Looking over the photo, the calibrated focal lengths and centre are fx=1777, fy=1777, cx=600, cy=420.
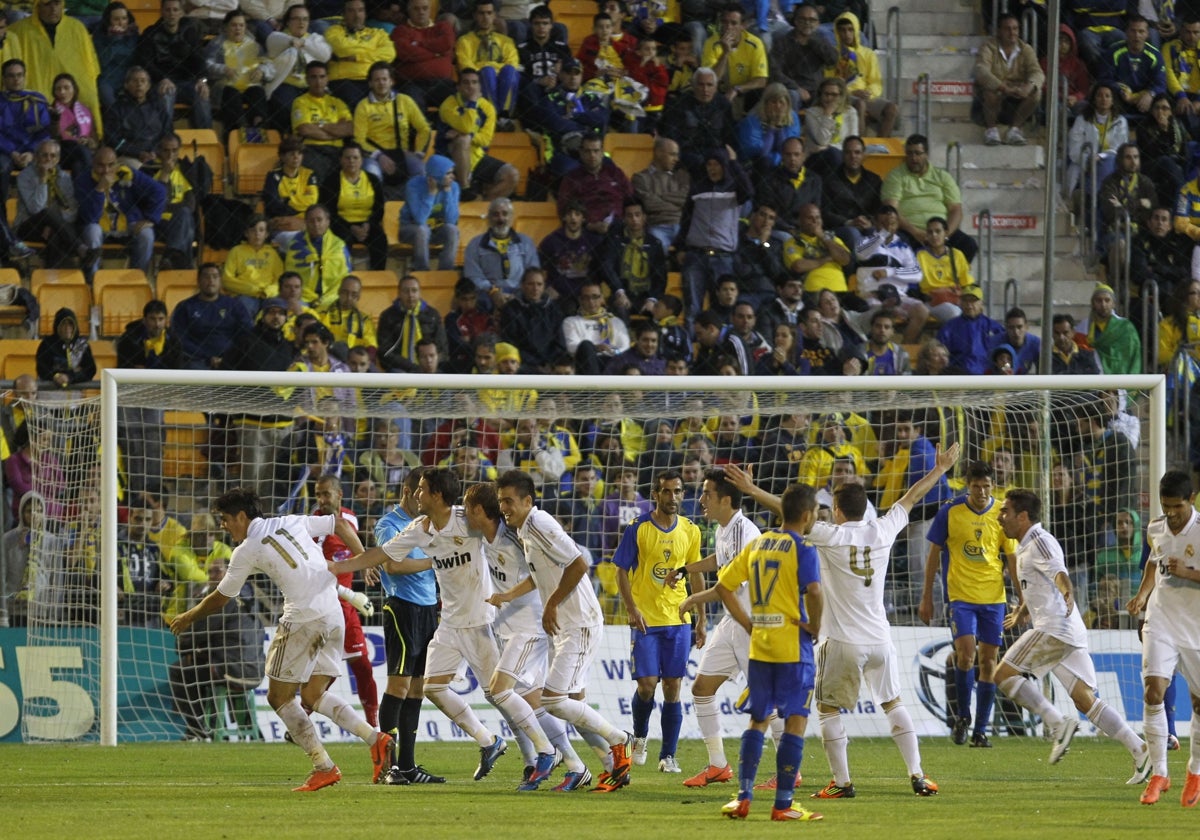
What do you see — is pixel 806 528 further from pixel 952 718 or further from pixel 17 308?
pixel 17 308

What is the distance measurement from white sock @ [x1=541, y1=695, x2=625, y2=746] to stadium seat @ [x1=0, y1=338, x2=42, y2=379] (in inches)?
341

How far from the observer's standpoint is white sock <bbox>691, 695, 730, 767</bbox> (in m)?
11.2

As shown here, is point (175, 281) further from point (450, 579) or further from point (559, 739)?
point (559, 739)

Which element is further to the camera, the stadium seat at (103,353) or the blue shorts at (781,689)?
the stadium seat at (103,353)

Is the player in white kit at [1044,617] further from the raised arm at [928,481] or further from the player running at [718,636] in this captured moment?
the player running at [718,636]

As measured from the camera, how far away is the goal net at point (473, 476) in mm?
14367

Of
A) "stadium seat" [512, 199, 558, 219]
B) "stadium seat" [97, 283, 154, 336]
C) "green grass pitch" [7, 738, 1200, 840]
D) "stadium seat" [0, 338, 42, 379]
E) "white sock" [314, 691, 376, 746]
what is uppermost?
"stadium seat" [512, 199, 558, 219]

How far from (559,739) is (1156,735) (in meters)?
3.42

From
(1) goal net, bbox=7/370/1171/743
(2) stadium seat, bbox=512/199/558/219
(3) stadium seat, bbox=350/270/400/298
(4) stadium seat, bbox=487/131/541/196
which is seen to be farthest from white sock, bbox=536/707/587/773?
(4) stadium seat, bbox=487/131/541/196

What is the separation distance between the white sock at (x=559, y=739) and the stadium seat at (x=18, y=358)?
845 centimetres

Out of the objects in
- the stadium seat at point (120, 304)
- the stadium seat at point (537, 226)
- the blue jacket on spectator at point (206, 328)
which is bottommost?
the blue jacket on spectator at point (206, 328)

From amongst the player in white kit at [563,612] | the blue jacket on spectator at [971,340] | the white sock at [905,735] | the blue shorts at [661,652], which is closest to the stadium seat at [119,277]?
the blue shorts at [661,652]

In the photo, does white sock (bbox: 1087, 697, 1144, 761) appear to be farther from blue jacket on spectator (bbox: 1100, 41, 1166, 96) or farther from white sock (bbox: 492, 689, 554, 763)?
blue jacket on spectator (bbox: 1100, 41, 1166, 96)

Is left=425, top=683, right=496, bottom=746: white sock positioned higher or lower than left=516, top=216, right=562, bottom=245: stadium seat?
lower
